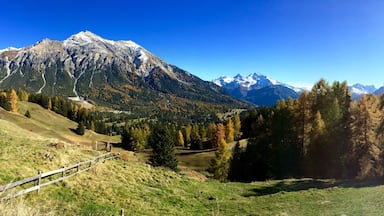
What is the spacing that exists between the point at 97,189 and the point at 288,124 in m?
50.1

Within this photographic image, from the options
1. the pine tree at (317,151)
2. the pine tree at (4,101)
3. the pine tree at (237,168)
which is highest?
the pine tree at (4,101)

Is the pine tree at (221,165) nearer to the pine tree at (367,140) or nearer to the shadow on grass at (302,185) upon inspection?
the shadow on grass at (302,185)

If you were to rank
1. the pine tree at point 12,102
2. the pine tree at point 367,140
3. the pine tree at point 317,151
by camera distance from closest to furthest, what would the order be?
1. the pine tree at point 367,140
2. the pine tree at point 317,151
3. the pine tree at point 12,102

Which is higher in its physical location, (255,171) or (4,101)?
(4,101)

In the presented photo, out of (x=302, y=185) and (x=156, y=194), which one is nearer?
(x=156, y=194)

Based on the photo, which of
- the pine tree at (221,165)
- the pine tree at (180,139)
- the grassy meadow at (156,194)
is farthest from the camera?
the pine tree at (180,139)

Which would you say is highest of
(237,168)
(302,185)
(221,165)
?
(302,185)

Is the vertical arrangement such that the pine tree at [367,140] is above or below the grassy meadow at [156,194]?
above

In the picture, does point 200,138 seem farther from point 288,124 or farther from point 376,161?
point 376,161

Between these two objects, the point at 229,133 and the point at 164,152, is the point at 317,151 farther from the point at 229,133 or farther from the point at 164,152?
the point at 229,133

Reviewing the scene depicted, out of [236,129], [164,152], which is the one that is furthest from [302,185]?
[236,129]

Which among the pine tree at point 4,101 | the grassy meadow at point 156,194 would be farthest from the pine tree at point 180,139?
the grassy meadow at point 156,194

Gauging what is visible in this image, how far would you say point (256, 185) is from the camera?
40.6 metres

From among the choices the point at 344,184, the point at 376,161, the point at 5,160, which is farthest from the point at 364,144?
the point at 5,160
